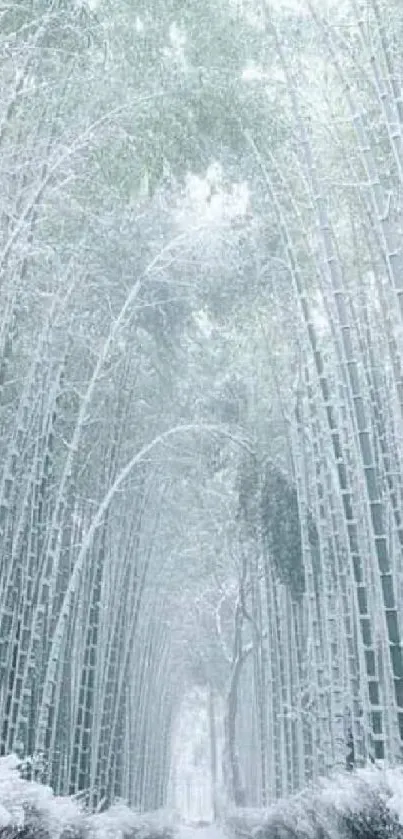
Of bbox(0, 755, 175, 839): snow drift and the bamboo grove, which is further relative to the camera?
the bamboo grove

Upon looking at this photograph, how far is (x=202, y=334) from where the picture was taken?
447 inches

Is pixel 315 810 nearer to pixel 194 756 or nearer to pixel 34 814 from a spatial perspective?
pixel 34 814

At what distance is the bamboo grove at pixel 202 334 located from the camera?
581 centimetres

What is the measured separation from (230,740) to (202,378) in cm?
622

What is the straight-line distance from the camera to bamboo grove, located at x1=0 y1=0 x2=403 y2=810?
5.81 meters

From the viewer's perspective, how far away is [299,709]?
8898mm

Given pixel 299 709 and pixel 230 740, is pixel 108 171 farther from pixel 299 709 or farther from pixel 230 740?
pixel 230 740

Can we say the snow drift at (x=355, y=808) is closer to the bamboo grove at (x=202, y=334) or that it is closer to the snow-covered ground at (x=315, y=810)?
the snow-covered ground at (x=315, y=810)

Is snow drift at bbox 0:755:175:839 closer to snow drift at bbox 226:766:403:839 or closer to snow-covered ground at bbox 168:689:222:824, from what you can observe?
snow drift at bbox 226:766:403:839

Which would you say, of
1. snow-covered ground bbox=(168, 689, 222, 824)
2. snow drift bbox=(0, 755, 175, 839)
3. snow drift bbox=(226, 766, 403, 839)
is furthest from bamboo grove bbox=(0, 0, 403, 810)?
snow-covered ground bbox=(168, 689, 222, 824)

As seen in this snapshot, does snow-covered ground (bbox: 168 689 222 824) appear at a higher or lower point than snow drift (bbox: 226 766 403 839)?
higher

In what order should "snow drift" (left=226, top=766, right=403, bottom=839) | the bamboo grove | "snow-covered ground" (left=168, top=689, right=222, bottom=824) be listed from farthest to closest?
"snow-covered ground" (left=168, top=689, right=222, bottom=824) → the bamboo grove → "snow drift" (left=226, top=766, right=403, bottom=839)

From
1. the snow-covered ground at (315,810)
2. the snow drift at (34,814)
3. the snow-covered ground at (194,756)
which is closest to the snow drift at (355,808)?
the snow-covered ground at (315,810)

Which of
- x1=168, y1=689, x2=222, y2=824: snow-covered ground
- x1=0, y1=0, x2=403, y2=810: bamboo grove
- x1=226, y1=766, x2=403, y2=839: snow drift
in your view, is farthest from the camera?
x1=168, y1=689, x2=222, y2=824: snow-covered ground
